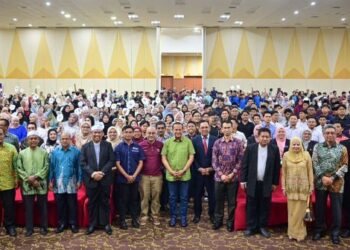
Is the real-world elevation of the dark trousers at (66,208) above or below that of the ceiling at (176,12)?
below

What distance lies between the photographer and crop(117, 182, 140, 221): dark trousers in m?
5.48

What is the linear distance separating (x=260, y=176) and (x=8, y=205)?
3.30 metres

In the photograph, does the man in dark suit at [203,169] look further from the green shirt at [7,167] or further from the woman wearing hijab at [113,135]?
the green shirt at [7,167]

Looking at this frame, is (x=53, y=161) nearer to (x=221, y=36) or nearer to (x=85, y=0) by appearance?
(x=85, y=0)

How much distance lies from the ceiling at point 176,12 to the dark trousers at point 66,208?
11805mm

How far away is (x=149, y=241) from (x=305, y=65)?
20340 millimetres

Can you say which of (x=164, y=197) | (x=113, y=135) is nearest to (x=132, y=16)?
(x=113, y=135)

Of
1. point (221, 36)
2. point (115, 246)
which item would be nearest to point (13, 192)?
point (115, 246)

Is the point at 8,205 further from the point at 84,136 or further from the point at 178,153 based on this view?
the point at 178,153

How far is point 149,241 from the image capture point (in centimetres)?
502

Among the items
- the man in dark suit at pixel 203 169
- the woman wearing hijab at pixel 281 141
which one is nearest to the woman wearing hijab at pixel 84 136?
the man in dark suit at pixel 203 169

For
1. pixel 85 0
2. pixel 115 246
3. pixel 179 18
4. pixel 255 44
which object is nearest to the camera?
pixel 115 246

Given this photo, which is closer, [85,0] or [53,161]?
[53,161]

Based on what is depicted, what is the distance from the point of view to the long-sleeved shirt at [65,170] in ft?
17.0
